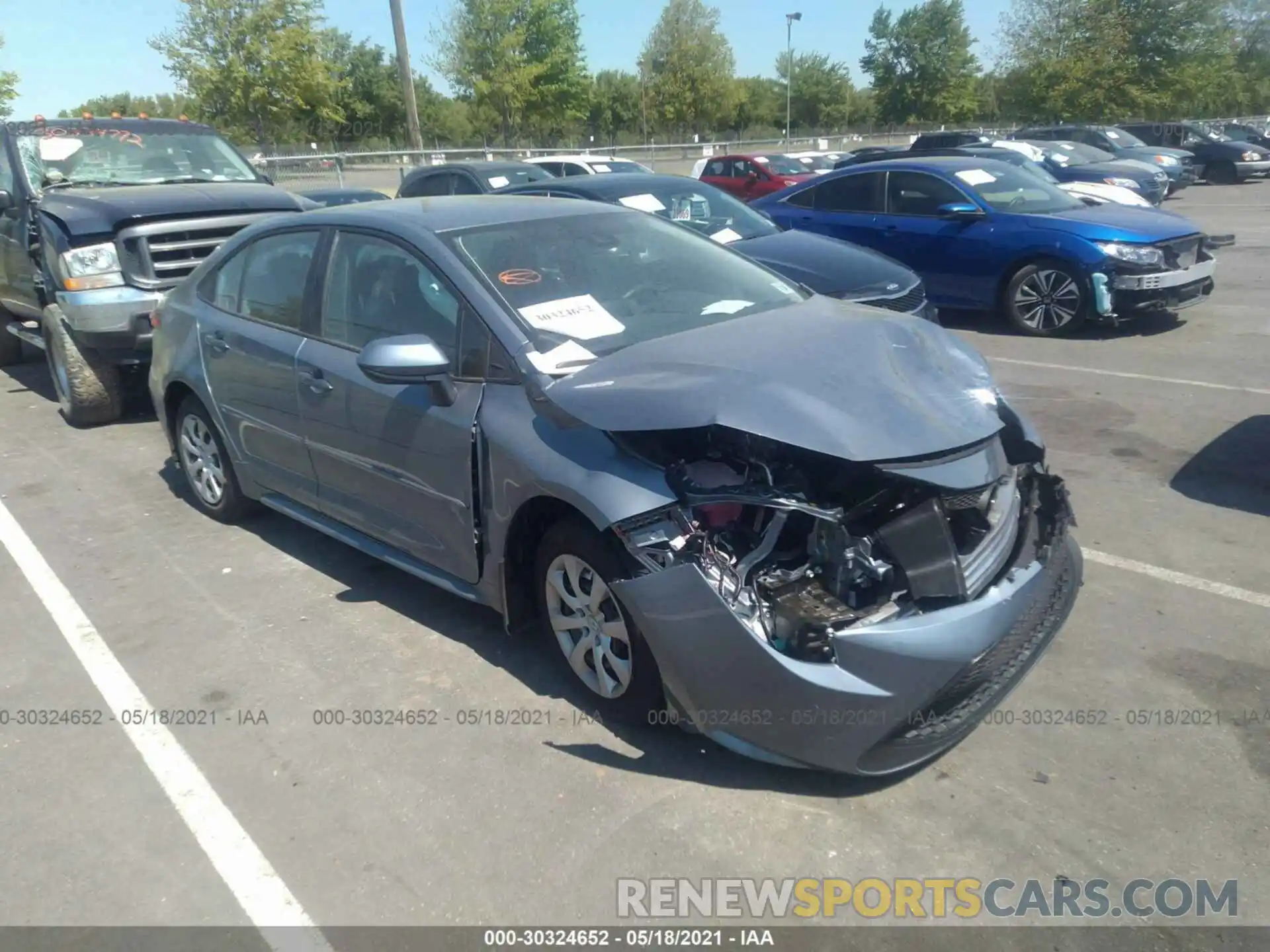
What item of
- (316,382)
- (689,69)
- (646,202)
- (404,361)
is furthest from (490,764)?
(689,69)

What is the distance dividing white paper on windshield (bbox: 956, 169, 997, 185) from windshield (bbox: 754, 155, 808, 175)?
10642 mm

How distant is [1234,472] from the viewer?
5527 mm

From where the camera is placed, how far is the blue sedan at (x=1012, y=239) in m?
8.62

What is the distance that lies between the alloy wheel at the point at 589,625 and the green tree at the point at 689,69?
2419 inches

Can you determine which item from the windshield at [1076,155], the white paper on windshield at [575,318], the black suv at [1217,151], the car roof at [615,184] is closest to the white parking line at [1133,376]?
the car roof at [615,184]

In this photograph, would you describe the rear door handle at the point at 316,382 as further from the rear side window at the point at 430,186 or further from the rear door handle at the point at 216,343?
the rear side window at the point at 430,186

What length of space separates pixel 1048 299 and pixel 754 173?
12.2 metres

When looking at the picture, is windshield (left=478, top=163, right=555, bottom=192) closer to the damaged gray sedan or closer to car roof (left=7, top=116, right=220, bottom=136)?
car roof (left=7, top=116, right=220, bottom=136)

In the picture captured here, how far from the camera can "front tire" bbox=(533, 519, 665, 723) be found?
3.21 metres

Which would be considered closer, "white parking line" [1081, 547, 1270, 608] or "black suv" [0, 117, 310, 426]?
"white parking line" [1081, 547, 1270, 608]

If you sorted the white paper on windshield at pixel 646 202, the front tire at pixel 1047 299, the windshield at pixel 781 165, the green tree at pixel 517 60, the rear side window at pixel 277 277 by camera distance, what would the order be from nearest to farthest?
the rear side window at pixel 277 277 < the white paper on windshield at pixel 646 202 < the front tire at pixel 1047 299 < the windshield at pixel 781 165 < the green tree at pixel 517 60

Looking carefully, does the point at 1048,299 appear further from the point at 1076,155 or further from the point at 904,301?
the point at 1076,155

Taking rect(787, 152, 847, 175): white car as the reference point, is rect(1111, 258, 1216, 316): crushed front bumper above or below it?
below

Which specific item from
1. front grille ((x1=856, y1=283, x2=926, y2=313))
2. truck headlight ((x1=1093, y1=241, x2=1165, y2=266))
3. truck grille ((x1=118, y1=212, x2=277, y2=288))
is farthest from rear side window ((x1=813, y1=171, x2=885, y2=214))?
truck grille ((x1=118, y1=212, x2=277, y2=288))
